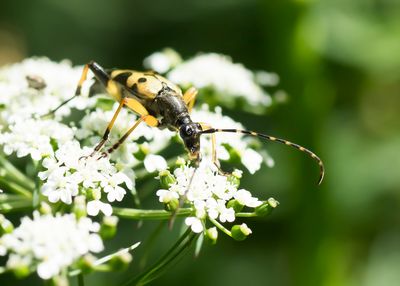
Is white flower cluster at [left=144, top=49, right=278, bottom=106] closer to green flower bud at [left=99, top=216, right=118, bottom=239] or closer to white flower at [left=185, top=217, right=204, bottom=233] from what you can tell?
white flower at [left=185, top=217, right=204, bottom=233]

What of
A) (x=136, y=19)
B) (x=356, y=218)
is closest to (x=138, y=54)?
(x=136, y=19)

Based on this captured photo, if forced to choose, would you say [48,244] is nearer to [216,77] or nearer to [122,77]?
[122,77]

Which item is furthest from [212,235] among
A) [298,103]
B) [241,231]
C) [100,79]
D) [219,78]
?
[298,103]

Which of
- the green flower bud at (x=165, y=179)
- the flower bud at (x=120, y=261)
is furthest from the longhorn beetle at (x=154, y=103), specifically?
the flower bud at (x=120, y=261)

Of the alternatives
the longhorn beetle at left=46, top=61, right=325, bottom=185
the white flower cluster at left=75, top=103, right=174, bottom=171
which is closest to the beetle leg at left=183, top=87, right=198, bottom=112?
the longhorn beetle at left=46, top=61, right=325, bottom=185

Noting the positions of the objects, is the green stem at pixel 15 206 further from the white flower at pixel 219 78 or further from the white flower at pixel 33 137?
the white flower at pixel 219 78

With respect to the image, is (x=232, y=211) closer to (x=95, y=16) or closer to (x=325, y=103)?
(x=325, y=103)

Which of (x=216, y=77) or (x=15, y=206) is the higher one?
(x=216, y=77)
